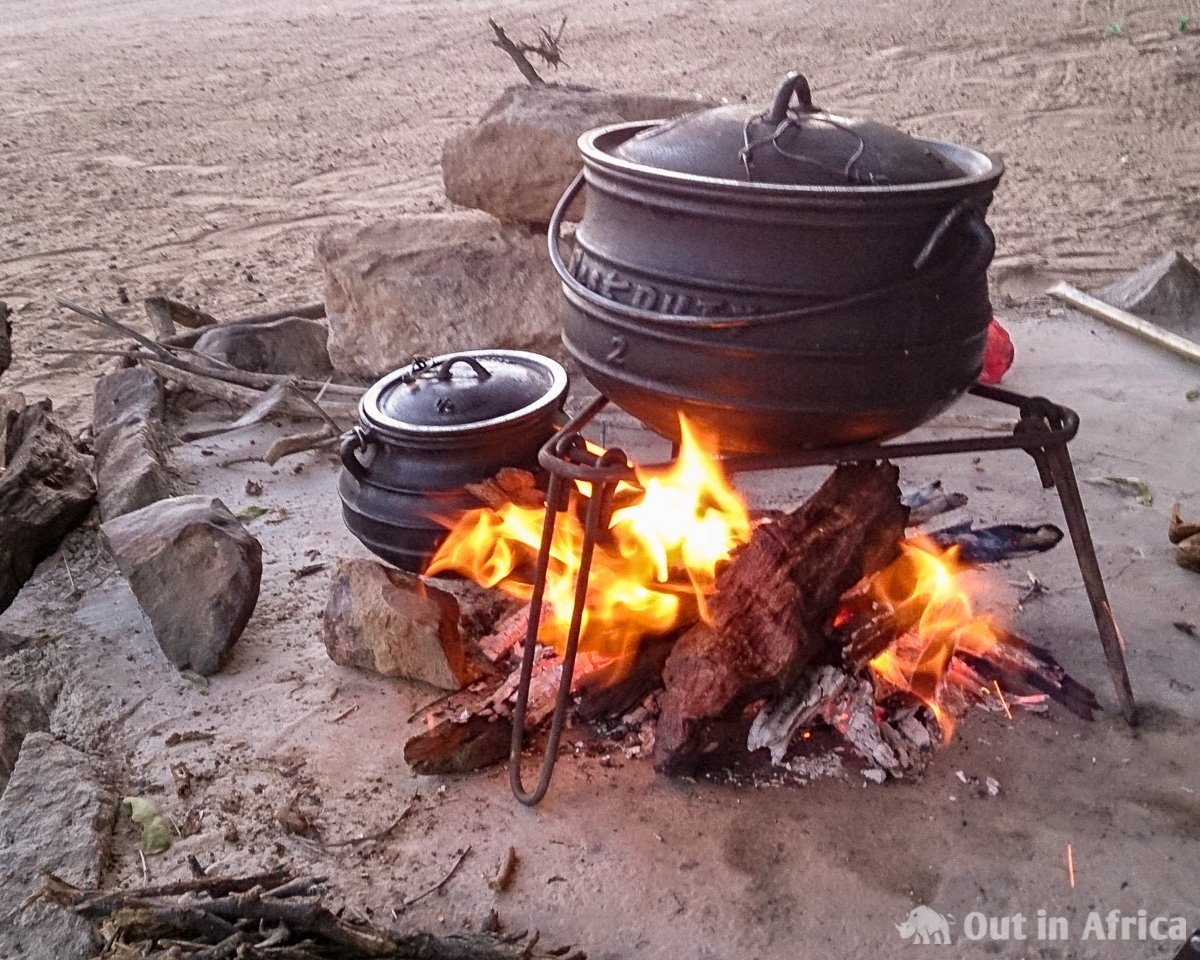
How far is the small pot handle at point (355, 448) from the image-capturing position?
9.45 ft

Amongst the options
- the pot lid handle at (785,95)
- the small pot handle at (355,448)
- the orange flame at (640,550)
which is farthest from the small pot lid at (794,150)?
the small pot handle at (355,448)

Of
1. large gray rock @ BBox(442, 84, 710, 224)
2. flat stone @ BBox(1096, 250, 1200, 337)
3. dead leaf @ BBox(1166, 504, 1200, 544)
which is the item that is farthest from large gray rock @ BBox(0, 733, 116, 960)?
flat stone @ BBox(1096, 250, 1200, 337)

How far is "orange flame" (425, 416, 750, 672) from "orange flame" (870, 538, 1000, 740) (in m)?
0.42

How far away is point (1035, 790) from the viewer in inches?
92.9

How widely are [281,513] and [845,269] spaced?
7.41ft

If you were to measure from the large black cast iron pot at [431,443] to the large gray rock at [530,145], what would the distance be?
139 cm

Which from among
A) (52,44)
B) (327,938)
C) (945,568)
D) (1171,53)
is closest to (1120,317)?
(945,568)

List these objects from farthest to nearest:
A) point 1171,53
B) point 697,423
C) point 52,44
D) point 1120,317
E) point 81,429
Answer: point 52,44
point 1171,53
point 1120,317
point 81,429
point 697,423

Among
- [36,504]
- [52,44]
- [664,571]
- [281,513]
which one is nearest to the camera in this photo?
[664,571]

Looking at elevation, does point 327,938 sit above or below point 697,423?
below

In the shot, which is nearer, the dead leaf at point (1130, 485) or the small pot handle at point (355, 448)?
the small pot handle at point (355, 448)

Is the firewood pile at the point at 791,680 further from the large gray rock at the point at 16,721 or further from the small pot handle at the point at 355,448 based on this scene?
the large gray rock at the point at 16,721

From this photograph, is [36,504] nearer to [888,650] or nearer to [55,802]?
[55,802]

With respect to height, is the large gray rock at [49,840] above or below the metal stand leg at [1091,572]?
below
